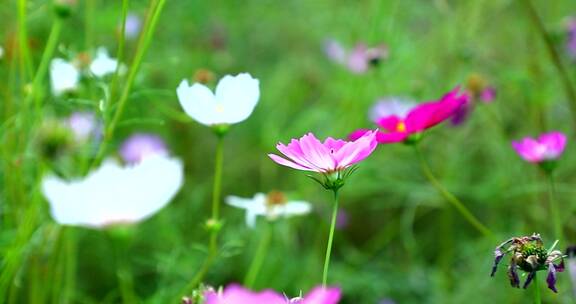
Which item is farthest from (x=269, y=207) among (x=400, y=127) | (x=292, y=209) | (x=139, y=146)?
(x=139, y=146)

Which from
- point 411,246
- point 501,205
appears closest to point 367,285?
point 411,246

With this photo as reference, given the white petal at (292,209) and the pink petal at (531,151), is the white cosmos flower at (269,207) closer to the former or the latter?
the white petal at (292,209)

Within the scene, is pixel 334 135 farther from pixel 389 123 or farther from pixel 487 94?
pixel 389 123

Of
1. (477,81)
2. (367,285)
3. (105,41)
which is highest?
(105,41)

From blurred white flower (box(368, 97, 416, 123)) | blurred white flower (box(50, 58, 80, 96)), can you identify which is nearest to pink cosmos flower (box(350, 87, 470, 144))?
blurred white flower (box(50, 58, 80, 96))

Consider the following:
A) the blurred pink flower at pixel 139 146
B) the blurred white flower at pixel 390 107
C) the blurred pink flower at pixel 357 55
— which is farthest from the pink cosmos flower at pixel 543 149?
the blurred pink flower at pixel 139 146

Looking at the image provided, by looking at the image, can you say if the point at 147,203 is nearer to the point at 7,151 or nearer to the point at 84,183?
the point at 84,183
